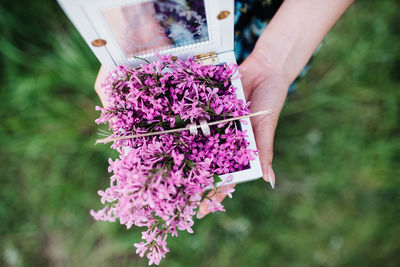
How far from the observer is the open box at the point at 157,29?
2.43 feet

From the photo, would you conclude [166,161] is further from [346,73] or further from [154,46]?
[346,73]

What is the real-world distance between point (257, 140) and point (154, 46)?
0.54 meters

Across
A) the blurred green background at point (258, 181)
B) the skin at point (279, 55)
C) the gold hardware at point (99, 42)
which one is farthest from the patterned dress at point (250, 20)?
the blurred green background at point (258, 181)

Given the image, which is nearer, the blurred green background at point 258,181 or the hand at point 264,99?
the hand at point 264,99

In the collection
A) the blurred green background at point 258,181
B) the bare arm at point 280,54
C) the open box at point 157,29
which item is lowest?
the blurred green background at point 258,181

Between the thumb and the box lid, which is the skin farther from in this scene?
the box lid

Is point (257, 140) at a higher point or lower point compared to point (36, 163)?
higher

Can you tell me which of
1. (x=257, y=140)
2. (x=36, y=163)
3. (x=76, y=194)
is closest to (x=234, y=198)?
(x=257, y=140)

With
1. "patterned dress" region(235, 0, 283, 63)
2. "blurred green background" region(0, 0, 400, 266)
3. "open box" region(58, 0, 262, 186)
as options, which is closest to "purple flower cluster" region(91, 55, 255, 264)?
"open box" region(58, 0, 262, 186)

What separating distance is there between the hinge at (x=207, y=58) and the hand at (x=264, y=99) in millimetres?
285

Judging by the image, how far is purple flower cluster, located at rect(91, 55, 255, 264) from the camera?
0.83m

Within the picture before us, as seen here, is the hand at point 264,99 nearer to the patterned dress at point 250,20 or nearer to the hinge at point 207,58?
the patterned dress at point 250,20

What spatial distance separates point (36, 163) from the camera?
1.97m

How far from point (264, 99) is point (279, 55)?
25 cm
